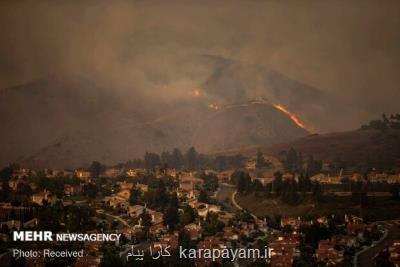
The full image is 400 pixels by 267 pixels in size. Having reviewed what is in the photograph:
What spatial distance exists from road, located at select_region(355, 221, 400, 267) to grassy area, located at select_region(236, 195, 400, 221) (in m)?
0.50

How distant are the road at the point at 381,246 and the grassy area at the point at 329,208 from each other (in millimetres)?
498

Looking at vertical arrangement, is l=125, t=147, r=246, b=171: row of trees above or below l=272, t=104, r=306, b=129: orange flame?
below

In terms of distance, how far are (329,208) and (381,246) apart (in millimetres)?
3278

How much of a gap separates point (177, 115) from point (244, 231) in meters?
16.4

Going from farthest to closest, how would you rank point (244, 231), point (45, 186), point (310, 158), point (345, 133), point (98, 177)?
point (345, 133) → point (310, 158) → point (98, 177) → point (45, 186) → point (244, 231)

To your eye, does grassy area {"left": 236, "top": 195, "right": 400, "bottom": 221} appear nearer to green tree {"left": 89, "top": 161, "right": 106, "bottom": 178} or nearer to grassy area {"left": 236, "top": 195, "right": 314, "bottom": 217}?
grassy area {"left": 236, "top": 195, "right": 314, "bottom": 217}

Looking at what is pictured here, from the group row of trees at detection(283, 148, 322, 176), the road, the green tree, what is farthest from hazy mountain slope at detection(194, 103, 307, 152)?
the road

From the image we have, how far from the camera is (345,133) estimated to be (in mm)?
32625

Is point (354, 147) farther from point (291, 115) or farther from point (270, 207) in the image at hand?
point (270, 207)

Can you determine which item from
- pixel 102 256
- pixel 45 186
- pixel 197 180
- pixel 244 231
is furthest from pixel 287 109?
pixel 102 256

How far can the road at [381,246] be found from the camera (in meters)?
17.4

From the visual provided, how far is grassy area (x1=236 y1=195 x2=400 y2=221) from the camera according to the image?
2108cm

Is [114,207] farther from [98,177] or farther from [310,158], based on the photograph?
[310,158]

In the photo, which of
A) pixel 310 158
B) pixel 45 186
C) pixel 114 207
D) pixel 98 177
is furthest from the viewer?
pixel 310 158
